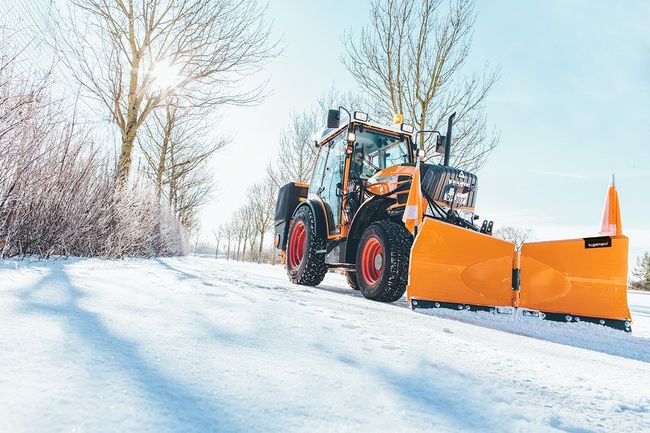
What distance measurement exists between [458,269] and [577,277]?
1.03 m

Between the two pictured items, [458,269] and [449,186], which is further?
[449,186]

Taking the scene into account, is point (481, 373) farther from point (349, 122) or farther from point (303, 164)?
point (303, 164)

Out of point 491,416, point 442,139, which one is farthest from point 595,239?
point 491,416

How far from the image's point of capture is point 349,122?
5.07 meters

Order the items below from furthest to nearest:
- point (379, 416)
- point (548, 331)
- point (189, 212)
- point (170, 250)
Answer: point (189, 212), point (170, 250), point (548, 331), point (379, 416)

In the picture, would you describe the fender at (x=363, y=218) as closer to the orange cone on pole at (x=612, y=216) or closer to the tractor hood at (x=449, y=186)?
the tractor hood at (x=449, y=186)

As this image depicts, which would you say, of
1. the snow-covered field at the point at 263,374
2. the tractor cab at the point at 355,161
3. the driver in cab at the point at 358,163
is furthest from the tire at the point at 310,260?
the snow-covered field at the point at 263,374

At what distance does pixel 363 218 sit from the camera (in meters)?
4.68

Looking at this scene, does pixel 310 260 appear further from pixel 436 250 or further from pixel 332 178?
pixel 436 250

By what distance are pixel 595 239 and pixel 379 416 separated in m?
3.37

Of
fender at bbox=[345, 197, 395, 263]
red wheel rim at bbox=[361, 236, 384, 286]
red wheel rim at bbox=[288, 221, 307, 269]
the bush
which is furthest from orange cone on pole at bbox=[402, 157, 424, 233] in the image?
the bush

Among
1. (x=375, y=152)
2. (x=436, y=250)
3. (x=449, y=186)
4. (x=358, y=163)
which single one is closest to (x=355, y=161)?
(x=358, y=163)

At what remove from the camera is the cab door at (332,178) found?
17.2 ft

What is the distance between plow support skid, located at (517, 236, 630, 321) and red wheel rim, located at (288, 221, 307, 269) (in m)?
3.22
